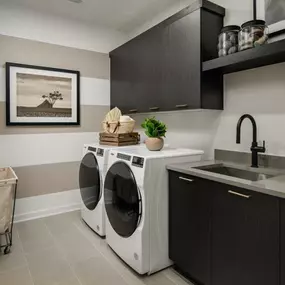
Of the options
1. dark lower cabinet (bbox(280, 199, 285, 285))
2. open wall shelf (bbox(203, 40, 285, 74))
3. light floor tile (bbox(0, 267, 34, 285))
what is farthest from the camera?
light floor tile (bbox(0, 267, 34, 285))

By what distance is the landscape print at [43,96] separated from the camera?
2855mm

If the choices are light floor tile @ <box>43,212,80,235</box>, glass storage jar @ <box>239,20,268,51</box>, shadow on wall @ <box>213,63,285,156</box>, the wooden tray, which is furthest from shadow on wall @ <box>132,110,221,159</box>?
light floor tile @ <box>43,212,80,235</box>

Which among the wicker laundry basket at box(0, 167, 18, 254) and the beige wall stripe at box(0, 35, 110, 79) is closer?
the wicker laundry basket at box(0, 167, 18, 254)

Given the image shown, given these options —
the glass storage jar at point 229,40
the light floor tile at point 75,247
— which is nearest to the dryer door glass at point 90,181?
the light floor tile at point 75,247

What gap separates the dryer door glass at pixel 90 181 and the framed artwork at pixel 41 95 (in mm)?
787

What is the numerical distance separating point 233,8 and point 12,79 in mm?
2419

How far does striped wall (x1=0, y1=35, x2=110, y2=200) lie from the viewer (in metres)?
2.82

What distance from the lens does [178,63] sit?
222cm

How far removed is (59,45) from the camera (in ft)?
10.1

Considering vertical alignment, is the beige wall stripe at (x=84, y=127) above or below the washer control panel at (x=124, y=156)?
above

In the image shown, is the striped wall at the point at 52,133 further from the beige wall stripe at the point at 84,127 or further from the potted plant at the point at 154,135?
the potted plant at the point at 154,135

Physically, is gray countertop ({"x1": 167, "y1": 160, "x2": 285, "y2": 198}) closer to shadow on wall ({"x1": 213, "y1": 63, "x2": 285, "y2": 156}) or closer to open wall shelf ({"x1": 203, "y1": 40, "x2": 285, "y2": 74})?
shadow on wall ({"x1": 213, "y1": 63, "x2": 285, "y2": 156})

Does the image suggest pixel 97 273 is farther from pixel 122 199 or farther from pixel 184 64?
pixel 184 64

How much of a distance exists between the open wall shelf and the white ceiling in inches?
47.3
